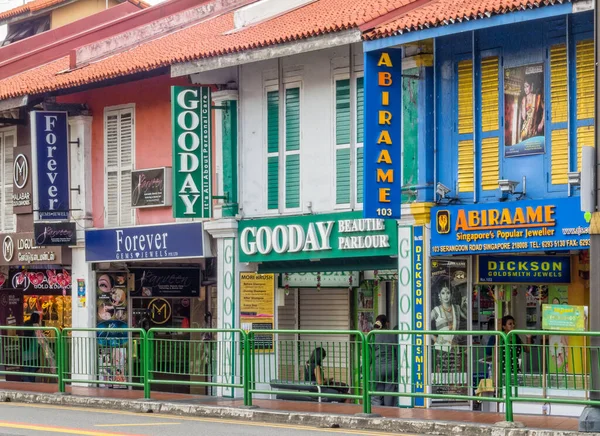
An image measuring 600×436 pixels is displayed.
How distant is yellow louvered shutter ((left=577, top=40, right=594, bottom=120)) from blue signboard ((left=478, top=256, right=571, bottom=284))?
2.38 metres

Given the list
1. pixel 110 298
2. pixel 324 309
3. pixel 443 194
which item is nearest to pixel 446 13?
pixel 443 194

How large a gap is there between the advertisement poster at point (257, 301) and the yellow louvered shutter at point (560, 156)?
638cm

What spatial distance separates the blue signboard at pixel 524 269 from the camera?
18.9 m

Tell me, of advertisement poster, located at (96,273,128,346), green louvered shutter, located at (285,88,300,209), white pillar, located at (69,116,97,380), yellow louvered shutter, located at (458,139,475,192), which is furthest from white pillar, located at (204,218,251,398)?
yellow louvered shutter, located at (458,139,475,192)

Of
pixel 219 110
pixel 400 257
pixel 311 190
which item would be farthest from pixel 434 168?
pixel 219 110

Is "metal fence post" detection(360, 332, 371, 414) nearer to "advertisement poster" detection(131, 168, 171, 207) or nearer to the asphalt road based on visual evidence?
the asphalt road

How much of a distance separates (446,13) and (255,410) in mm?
6113

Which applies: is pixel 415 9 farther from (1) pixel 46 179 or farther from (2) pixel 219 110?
(1) pixel 46 179

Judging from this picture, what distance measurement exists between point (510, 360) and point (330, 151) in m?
7.24

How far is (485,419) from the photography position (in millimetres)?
15641

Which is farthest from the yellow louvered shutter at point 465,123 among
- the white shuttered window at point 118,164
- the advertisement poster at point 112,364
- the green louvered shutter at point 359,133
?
the white shuttered window at point 118,164

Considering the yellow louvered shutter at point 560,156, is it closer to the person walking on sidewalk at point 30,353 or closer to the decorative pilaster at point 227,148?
the decorative pilaster at point 227,148

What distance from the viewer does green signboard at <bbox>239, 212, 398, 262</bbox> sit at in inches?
793

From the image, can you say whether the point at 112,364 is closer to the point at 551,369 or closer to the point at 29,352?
the point at 29,352
